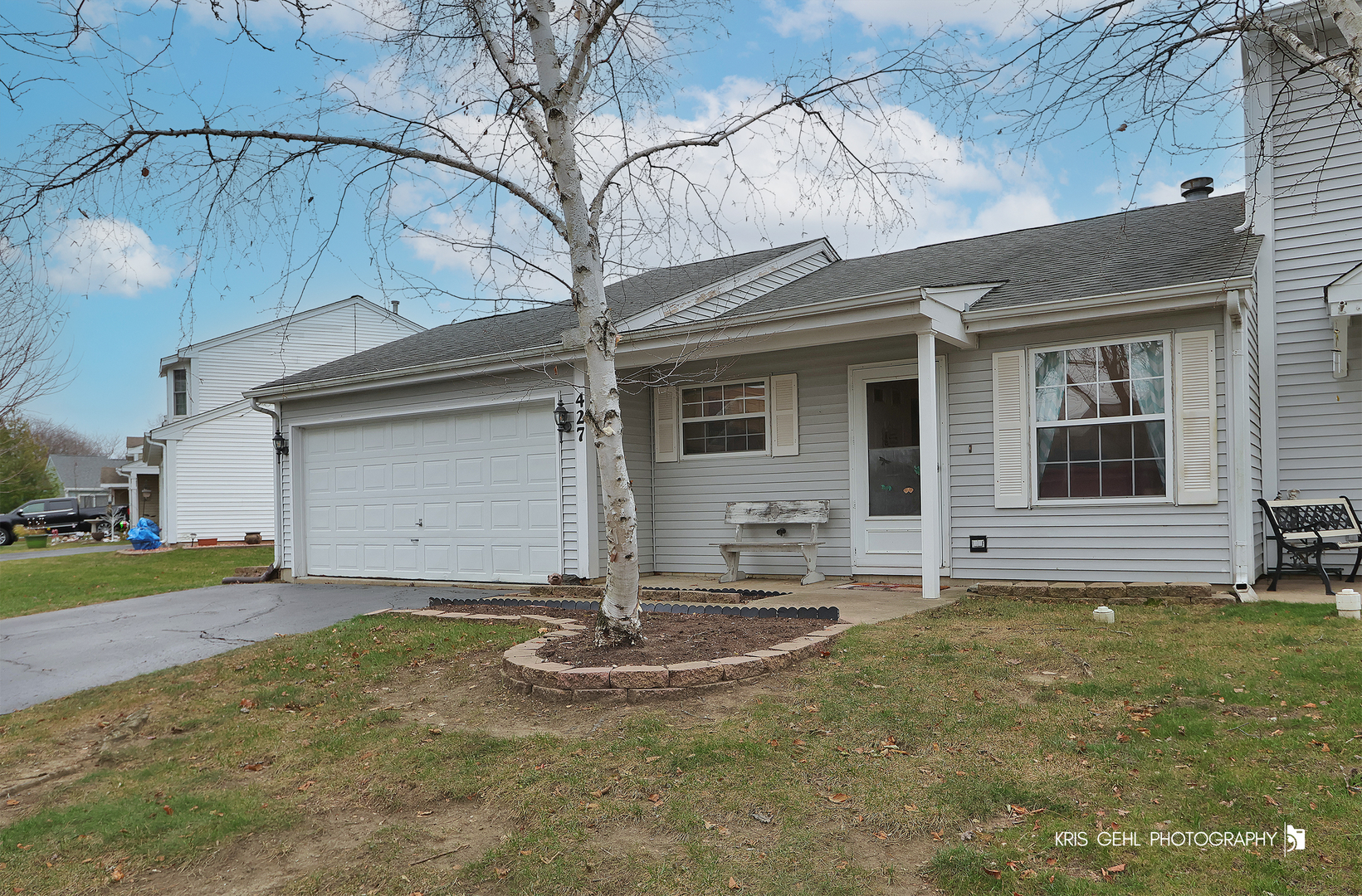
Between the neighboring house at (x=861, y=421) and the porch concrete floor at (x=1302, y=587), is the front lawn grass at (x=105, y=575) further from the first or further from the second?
the porch concrete floor at (x=1302, y=587)

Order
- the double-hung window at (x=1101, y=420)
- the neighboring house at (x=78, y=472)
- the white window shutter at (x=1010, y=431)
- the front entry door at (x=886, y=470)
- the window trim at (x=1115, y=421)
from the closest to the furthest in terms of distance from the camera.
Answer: the window trim at (x=1115, y=421)
the double-hung window at (x=1101, y=420)
the white window shutter at (x=1010, y=431)
the front entry door at (x=886, y=470)
the neighboring house at (x=78, y=472)

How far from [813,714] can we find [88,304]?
4688 millimetres

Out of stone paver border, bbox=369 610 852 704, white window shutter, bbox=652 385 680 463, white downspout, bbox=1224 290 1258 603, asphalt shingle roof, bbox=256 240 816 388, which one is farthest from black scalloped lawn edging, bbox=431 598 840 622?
white downspout, bbox=1224 290 1258 603

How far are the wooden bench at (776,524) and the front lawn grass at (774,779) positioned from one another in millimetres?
3674

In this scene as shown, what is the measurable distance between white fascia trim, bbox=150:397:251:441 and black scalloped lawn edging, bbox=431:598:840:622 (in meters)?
17.3

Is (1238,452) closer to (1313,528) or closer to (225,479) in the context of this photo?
(1313,528)

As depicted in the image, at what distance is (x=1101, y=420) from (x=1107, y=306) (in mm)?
1065

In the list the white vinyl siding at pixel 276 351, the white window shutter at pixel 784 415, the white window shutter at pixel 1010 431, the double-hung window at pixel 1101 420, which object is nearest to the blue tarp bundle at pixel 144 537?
the white vinyl siding at pixel 276 351

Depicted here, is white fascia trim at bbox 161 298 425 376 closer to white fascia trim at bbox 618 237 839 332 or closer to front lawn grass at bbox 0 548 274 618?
front lawn grass at bbox 0 548 274 618

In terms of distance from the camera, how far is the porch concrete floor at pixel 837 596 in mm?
7137

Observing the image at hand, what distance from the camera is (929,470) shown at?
7.89 meters

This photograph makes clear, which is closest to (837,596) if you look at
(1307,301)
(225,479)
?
(1307,301)

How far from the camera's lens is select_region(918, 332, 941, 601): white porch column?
311 inches

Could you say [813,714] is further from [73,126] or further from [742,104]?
[73,126]
